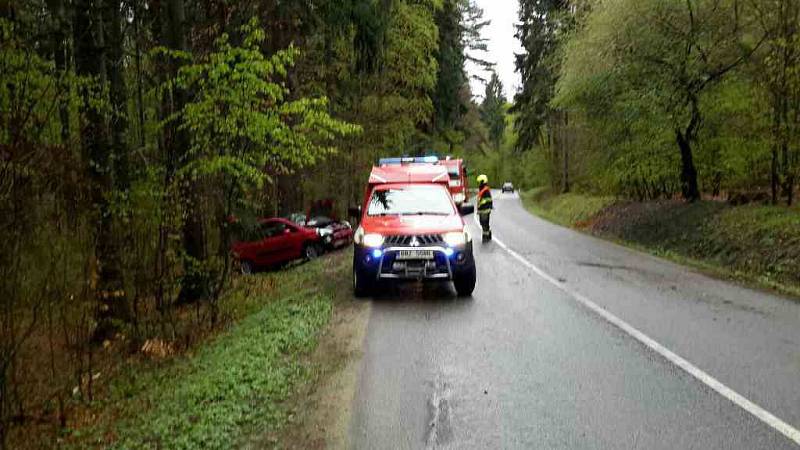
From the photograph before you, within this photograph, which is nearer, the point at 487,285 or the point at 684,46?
the point at 487,285

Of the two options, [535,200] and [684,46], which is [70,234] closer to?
[684,46]

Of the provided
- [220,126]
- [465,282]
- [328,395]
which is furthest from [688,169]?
[328,395]

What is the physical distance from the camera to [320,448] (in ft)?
14.9

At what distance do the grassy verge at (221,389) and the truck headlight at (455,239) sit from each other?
7.00 ft

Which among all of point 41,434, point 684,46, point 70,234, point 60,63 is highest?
point 684,46

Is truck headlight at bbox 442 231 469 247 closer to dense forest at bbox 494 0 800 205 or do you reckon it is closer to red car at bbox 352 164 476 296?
red car at bbox 352 164 476 296

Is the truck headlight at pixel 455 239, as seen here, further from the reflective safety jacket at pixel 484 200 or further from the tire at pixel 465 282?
the reflective safety jacket at pixel 484 200

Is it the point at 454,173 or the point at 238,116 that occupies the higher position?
the point at 238,116

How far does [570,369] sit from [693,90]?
52.7 ft

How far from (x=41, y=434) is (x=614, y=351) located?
594 centimetres

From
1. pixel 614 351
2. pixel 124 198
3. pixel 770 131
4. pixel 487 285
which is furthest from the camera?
pixel 770 131

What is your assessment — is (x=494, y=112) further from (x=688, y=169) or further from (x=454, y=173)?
(x=688, y=169)

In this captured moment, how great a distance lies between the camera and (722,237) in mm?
16984

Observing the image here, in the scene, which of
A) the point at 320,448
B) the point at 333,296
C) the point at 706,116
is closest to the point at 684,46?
the point at 706,116
